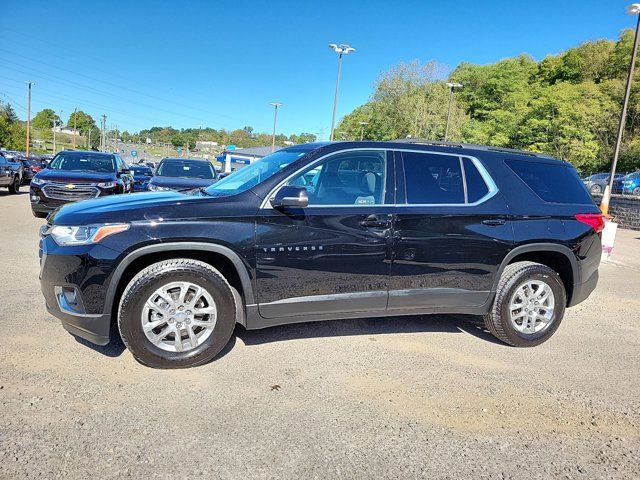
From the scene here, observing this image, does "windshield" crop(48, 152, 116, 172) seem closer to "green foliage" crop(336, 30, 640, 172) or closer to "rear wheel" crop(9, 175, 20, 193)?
"rear wheel" crop(9, 175, 20, 193)

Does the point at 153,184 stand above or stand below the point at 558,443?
above

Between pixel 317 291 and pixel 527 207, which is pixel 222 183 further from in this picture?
pixel 527 207

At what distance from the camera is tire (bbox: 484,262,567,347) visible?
14.2 feet

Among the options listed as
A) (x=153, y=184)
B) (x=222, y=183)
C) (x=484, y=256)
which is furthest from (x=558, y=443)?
(x=153, y=184)

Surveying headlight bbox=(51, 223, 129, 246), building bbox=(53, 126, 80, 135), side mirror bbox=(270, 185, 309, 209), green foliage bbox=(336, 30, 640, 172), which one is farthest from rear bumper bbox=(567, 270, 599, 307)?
building bbox=(53, 126, 80, 135)

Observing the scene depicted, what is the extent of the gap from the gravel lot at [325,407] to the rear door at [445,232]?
1.87 ft

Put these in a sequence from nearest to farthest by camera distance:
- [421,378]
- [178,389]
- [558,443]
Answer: [558,443] < [178,389] < [421,378]

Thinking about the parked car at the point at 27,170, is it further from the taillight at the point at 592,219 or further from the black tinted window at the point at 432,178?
the taillight at the point at 592,219

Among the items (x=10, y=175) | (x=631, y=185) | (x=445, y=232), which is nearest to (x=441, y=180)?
(x=445, y=232)

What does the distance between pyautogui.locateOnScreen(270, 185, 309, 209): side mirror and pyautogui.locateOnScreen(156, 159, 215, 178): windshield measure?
8800 mm

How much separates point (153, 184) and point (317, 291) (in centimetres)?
800

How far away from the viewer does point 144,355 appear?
3.45 m

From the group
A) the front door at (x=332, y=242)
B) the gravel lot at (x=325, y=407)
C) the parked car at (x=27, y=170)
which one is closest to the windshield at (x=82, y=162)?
the gravel lot at (x=325, y=407)

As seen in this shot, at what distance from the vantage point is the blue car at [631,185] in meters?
20.3
